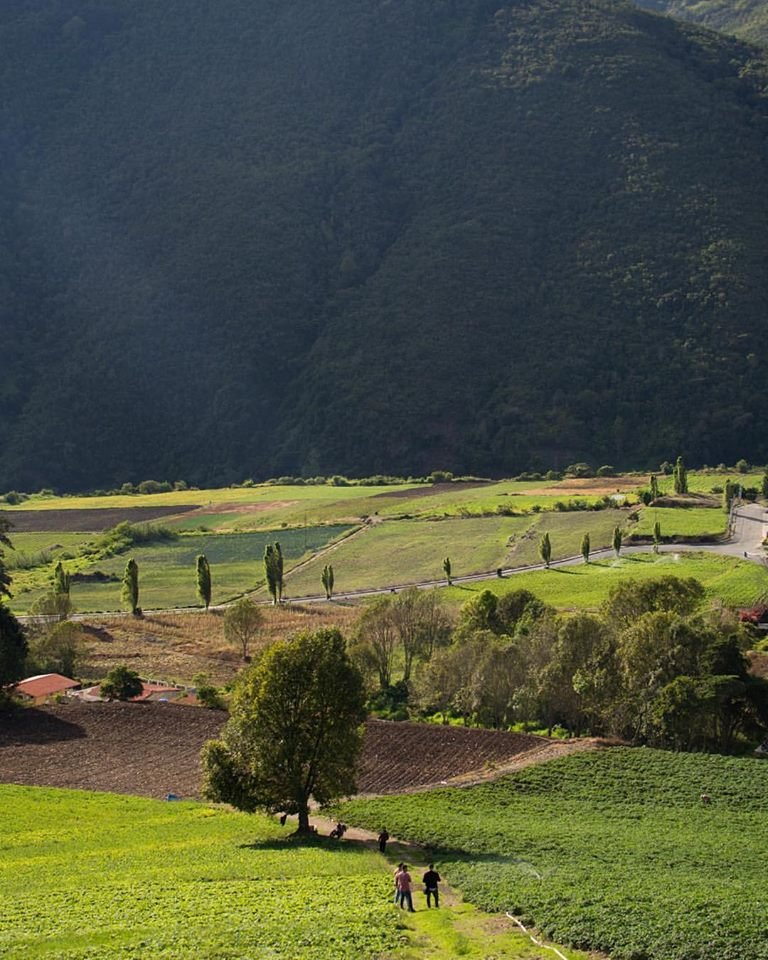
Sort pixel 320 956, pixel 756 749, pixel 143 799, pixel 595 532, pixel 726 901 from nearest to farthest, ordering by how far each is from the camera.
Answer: pixel 320 956 → pixel 726 901 → pixel 143 799 → pixel 756 749 → pixel 595 532

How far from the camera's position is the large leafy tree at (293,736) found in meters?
42.7

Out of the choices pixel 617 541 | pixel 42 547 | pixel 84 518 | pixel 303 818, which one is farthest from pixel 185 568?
pixel 303 818

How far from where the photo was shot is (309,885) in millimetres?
32531

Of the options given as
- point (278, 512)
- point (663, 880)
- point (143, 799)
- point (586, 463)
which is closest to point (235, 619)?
point (143, 799)

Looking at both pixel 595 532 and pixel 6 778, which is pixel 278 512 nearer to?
pixel 595 532

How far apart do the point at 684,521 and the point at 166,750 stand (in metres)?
74.6

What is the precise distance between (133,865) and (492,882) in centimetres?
1115

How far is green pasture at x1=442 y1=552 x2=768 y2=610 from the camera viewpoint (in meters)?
85.4

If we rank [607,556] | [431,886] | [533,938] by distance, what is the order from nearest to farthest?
[533,938], [431,886], [607,556]

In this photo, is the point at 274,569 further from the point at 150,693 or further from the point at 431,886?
the point at 431,886

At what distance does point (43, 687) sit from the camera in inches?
2854

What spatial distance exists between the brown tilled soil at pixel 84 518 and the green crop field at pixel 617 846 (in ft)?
347

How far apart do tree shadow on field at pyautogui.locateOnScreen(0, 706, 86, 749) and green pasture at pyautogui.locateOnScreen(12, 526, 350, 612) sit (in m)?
35.7

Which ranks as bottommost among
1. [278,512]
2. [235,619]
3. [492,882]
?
[492,882]
